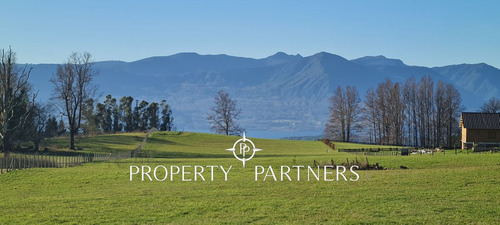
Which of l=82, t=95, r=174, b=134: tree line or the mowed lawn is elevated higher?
l=82, t=95, r=174, b=134: tree line

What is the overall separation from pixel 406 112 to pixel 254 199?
3379 inches

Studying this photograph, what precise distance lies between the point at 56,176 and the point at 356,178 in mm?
18682

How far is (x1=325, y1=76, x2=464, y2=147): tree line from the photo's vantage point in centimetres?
9794

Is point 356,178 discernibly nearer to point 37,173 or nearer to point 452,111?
point 37,173

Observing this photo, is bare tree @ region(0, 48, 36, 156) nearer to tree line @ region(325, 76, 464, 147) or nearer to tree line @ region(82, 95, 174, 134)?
tree line @ region(82, 95, 174, 134)

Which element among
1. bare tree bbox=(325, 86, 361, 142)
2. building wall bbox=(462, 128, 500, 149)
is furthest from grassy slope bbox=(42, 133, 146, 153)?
building wall bbox=(462, 128, 500, 149)

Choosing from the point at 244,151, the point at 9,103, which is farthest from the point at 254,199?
the point at 9,103

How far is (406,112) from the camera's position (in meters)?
104

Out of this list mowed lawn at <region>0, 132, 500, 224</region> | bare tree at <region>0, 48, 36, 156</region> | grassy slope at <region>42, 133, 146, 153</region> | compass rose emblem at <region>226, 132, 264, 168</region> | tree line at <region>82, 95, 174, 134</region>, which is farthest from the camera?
tree line at <region>82, 95, 174, 134</region>

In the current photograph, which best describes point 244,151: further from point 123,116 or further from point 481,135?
point 123,116

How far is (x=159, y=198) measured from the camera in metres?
23.6

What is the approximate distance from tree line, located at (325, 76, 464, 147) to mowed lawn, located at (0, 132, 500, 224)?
68.4 m

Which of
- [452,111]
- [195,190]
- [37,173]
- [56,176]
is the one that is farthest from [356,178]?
[452,111]

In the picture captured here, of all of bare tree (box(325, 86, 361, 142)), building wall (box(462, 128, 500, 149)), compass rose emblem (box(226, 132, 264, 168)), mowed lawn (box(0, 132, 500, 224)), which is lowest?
mowed lawn (box(0, 132, 500, 224))
